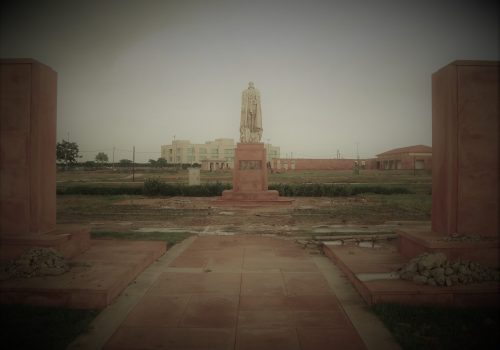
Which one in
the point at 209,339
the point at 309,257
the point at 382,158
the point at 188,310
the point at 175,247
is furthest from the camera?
the point at 382,158

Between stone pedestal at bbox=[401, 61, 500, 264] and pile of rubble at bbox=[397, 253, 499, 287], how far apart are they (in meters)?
0.40

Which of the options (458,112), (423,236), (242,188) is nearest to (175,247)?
(423,236)

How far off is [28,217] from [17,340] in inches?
87.7

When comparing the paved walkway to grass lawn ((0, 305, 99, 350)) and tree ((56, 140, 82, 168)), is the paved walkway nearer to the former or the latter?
grass lawn ((0, 305, 99, 350))

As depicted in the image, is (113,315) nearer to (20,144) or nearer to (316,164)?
(20,144)

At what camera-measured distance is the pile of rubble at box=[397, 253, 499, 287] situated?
3816 millimetres

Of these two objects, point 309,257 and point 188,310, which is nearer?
point 188,310

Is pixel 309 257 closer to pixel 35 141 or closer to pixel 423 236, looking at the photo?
pixel 423 236

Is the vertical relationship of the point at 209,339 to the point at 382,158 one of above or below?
below

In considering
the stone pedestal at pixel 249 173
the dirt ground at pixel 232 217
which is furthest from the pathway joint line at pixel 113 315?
the stone pedestal at pixel 249 173

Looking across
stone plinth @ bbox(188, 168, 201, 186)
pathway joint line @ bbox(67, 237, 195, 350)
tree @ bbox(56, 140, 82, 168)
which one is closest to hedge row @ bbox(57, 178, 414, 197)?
stone plinth @ bbox(188, 168, 201, 186)

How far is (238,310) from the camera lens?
367 cm

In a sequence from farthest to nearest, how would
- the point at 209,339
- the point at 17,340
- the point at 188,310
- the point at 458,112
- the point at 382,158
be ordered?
the point at 382,158 < the point at 458,112 < the point at 188,310 < the point at 209,339 < the point at 17,340

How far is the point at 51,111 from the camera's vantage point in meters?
5.08
